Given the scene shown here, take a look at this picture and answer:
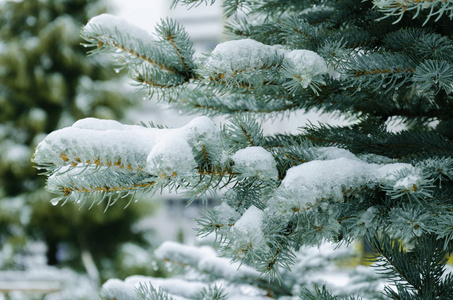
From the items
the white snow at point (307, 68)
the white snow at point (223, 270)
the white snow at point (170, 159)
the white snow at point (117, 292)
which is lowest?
the white snow at point (117, 292)

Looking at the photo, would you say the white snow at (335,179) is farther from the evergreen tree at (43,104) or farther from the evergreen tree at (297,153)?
the evergreen tree at (43,104)

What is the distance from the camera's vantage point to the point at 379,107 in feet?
4.08

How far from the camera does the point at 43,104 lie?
7270 millimetres

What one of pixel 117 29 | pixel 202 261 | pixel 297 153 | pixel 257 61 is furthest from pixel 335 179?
pixel 202 261

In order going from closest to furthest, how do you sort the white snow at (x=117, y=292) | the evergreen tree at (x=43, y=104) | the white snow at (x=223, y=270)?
the white snow at (x=117, y=292) → the white snow at (x=223, y=270) → the evergreen tree at (x=43, y=104)

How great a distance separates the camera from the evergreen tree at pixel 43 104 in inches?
270

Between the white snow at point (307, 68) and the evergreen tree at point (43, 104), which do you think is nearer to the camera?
the white snow at point (307, 68)

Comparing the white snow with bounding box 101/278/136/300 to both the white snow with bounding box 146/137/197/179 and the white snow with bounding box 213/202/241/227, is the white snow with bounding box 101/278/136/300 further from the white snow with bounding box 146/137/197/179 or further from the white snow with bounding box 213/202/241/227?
the white snow with bounding box 146/137/197/179

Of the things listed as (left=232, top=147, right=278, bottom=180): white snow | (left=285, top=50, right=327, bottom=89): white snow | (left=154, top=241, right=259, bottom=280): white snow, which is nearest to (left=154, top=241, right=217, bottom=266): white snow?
(left=154, top=241, right=259, bottom=280): white snow

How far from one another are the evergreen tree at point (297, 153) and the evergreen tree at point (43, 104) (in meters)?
6.16

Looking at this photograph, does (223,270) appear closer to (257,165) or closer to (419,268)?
(419,268)

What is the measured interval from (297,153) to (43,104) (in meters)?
7.33

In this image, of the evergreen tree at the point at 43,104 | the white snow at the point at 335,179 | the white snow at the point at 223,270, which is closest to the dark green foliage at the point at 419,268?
the white snow at the point at 335,179

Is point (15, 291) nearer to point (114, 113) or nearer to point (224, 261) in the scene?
point (114, 113)
